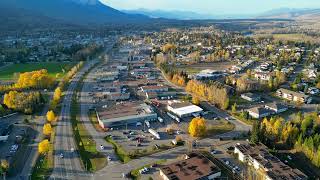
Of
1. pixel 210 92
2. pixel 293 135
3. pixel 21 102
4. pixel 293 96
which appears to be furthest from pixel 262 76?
pixel 21 102

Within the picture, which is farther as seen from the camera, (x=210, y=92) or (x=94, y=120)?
(x=210, y=92)

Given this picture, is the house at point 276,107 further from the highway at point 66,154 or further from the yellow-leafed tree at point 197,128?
the highway at point 66,154

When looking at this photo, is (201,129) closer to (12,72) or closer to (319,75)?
(319,75)

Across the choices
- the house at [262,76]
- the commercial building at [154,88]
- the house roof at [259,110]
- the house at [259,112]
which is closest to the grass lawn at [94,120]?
the commercial building at [154,88]

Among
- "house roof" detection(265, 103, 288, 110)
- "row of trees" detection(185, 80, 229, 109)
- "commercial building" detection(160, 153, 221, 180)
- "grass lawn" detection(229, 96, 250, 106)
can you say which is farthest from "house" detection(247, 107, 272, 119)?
"commercial building" detection(160, 153, 221, 180)

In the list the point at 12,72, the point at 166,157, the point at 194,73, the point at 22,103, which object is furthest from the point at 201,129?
the point at 12,72

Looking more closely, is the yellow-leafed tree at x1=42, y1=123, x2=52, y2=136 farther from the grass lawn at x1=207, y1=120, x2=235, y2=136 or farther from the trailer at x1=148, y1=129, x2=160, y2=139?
the grass lawn at x1=207, y1=120, x2=235, y2=136

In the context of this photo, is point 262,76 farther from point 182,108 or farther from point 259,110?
point 182,108
